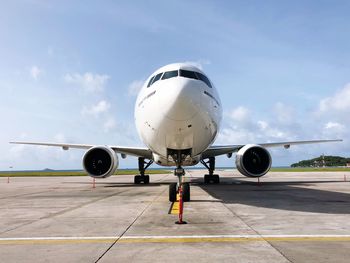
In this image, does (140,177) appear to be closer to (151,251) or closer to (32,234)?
(32,234)

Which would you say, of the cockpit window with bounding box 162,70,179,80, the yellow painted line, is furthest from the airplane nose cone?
the yellow painted line

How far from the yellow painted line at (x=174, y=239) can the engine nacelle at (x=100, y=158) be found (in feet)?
32.6

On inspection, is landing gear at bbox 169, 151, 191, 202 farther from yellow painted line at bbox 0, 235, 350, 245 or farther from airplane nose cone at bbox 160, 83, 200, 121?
yellow painted line at bbox 0, 235, 350, 245

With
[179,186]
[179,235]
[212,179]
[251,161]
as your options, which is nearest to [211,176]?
[212,179]

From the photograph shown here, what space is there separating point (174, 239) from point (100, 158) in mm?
11643

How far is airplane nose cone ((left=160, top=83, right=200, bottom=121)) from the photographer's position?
324 inches

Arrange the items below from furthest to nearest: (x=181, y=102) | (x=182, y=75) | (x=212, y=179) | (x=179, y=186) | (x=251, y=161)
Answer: (x=212, y=179) → (x=251, y=161) → (x=179, y=186) → (x=182, y=75) → (x=181, y=102)

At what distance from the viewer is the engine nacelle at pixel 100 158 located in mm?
15336

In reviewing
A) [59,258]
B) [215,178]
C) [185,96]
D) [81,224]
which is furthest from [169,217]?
[215,178]

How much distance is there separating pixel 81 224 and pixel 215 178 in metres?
14.9

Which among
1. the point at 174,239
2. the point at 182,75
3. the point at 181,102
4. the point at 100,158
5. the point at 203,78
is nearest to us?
the point at 174,239

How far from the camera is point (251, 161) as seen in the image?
578 inches

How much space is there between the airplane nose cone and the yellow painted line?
3.67m

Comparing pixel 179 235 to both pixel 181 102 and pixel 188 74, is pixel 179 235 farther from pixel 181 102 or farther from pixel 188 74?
pixel 188 74
